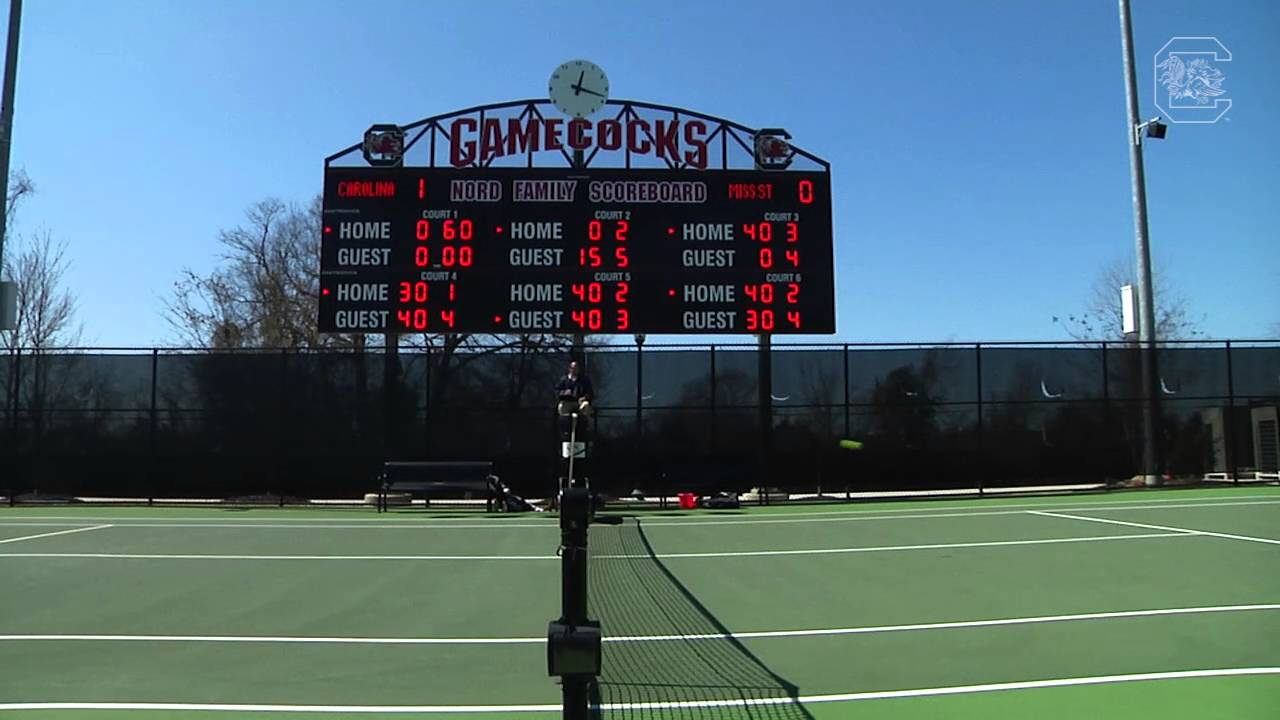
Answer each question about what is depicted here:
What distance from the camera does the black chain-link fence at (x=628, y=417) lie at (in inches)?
765

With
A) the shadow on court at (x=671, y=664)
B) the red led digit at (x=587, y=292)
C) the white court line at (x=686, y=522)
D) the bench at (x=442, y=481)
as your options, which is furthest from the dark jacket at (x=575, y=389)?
the bench at (x=442, y=481)

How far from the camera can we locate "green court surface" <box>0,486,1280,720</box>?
16.2 feet

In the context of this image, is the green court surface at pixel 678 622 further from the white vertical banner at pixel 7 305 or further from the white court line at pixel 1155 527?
the white vertical banner at pixel 7 305

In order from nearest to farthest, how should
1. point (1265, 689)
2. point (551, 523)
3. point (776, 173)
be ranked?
1. point (1265, 689)
2. point (551, 523)
3. point (776, 173)

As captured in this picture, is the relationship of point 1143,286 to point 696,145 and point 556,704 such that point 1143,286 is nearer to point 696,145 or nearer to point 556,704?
point 696,145

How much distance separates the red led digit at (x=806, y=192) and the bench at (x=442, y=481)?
8.03m

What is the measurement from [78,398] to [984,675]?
20568 millimetres

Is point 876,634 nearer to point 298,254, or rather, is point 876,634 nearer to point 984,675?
point 984,675

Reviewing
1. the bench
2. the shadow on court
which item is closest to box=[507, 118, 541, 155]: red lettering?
the bench

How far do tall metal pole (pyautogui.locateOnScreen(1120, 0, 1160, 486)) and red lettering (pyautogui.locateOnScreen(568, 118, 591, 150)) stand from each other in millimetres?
13014

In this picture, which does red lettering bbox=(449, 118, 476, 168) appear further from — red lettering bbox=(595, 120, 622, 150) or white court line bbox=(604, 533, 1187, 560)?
white court line bbox=(604, 533, 1187, 560)

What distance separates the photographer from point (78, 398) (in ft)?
65.4

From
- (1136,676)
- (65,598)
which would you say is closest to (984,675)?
(1136,676)

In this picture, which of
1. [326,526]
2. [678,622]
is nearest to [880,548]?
[678,622]
